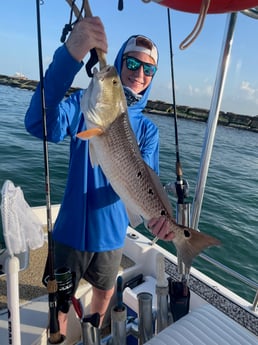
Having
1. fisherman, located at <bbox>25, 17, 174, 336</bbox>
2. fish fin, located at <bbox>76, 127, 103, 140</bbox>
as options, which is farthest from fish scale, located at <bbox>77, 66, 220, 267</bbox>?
fisherman, located at <bbox>25, 17, 174, 336</bbox>

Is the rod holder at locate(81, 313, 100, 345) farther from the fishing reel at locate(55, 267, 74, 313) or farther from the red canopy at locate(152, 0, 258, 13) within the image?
the red canopy at locate(152, 0, 258, 13)

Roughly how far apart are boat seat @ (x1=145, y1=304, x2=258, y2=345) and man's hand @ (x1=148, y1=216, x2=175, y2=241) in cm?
53

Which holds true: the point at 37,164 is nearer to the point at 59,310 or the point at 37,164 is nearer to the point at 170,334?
the point at 59,310

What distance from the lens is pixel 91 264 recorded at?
2.47 m

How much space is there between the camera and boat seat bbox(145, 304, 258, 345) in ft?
Answer: 5.60

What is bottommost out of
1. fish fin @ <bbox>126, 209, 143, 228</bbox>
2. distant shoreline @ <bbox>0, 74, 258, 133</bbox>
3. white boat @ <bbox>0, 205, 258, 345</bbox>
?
distant shoreline @ <bbox>0, 74, 258, 133</bbox>

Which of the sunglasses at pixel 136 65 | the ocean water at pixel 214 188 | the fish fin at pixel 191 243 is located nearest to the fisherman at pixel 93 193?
the sunglasses at pixel 136 65

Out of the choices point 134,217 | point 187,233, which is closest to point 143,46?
point 134,217

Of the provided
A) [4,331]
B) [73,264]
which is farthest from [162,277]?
[4,331]

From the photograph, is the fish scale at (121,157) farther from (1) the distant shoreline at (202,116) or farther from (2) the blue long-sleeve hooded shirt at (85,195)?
(1) the distant shoreline at (202,116)

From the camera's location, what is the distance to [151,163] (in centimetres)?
253

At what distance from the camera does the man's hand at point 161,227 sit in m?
1.80

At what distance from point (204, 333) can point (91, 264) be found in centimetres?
103

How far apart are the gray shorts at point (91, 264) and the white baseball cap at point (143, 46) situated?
5.16 feet
